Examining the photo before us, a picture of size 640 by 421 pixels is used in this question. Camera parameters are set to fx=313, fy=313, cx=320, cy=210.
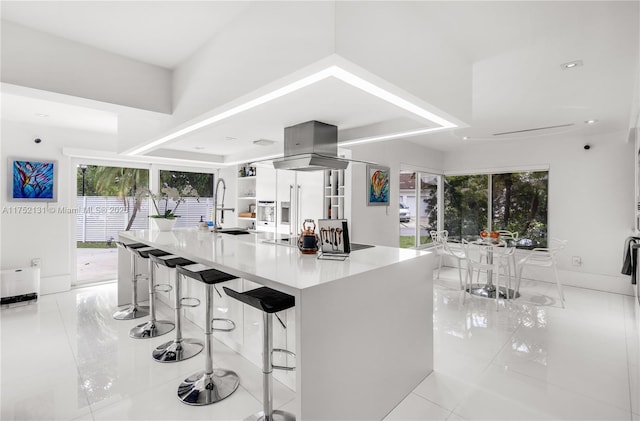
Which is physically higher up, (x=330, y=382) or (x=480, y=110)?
(x=480, y=110)

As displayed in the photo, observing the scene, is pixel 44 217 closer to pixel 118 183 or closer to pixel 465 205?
pixel 118 183

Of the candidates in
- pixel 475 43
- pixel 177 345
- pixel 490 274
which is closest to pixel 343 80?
pixel 475 43

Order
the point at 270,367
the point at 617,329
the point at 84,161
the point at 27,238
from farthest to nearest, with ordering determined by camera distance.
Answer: the point at 84,161, the point at 27,238, the point at 617,329, the point at 270,367

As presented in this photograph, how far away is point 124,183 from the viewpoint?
5.57 metres

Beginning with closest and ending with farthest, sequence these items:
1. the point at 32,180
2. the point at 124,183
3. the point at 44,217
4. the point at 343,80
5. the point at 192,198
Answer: the point at 343,80
the point at 32,180
the point at 44,217
the point at 124,183
the point at 192,198

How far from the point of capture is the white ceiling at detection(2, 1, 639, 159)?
71.4 inches

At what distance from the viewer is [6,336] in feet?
10.4

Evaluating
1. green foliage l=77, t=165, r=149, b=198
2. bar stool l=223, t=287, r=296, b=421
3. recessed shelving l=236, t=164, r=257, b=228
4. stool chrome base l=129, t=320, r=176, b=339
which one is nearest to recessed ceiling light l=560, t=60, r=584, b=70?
bar stool l=223, t=287, r=296, b=421

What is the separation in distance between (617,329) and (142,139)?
5.60m

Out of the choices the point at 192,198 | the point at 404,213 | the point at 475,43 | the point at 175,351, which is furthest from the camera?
the point at 192,198

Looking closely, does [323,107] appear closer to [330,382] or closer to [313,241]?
[313,241]

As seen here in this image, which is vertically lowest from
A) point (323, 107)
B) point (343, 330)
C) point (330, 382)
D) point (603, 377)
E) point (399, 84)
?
point (603, 377)

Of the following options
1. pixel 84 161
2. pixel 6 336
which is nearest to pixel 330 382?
pixel 6 336

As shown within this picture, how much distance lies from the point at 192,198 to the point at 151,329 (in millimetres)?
3744
